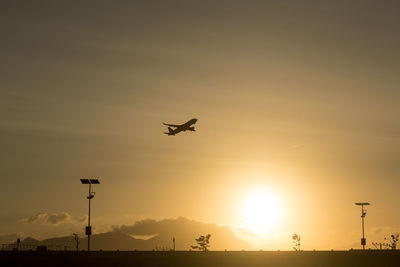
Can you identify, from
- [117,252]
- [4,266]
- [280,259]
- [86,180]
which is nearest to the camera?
[4,266]

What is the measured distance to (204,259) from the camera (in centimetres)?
12938

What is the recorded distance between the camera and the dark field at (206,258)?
114 metres

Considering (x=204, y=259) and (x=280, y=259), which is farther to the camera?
(x=280, y=259)

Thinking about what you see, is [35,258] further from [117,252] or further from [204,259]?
[204,259]

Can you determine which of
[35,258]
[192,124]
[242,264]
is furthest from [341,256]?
[35,258]

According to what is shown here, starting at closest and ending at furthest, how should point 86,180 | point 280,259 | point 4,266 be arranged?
1. point 4,266
2. point 86,180
3. point 280,259

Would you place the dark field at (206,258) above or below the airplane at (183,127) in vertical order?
below

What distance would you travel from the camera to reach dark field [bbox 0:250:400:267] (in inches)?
4498

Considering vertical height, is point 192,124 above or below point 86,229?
above

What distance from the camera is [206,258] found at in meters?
130

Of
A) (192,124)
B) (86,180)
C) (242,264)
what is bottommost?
(242,264)

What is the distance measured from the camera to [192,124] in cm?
13675

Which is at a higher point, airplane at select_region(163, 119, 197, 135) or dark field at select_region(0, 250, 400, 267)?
airplane at select_region(163, 119, 197, 135)

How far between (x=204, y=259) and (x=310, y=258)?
2882 cm
